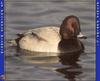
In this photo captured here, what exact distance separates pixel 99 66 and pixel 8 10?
453cm

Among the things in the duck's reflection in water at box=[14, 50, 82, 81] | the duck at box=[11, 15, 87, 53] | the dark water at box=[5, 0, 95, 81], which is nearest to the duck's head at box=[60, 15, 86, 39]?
the duck at box=[11, 15, 87, 53]

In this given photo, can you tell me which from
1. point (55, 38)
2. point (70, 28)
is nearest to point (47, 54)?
point (55, 38)

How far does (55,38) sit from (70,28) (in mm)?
442

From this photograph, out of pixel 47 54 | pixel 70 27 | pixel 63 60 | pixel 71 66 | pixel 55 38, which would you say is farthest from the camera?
pixel 70 27

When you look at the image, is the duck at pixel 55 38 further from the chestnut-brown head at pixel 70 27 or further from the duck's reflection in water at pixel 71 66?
the duck's reflection in water at pixel 71 66

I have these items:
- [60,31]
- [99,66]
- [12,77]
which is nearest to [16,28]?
[60,31]

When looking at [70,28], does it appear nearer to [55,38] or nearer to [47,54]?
[55,38]

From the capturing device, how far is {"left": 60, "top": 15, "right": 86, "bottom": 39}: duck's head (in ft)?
33.5

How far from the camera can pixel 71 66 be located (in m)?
9.29

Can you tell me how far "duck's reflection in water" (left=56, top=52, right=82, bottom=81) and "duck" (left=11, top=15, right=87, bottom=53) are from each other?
0.68 ft

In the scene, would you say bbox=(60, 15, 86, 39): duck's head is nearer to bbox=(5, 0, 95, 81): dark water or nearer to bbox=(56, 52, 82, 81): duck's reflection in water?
bbox=(5, 0, 95, 81): dark water

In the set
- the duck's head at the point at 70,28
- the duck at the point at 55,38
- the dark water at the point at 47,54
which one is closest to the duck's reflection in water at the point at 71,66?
the dark water at the point at 47,54

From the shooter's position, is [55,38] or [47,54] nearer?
[47,54]

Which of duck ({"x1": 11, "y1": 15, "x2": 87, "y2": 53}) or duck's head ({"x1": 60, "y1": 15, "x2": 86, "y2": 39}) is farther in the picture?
duck's head ({"x1": 60, "y1": 15, "x2": 86, "y2": 39})
